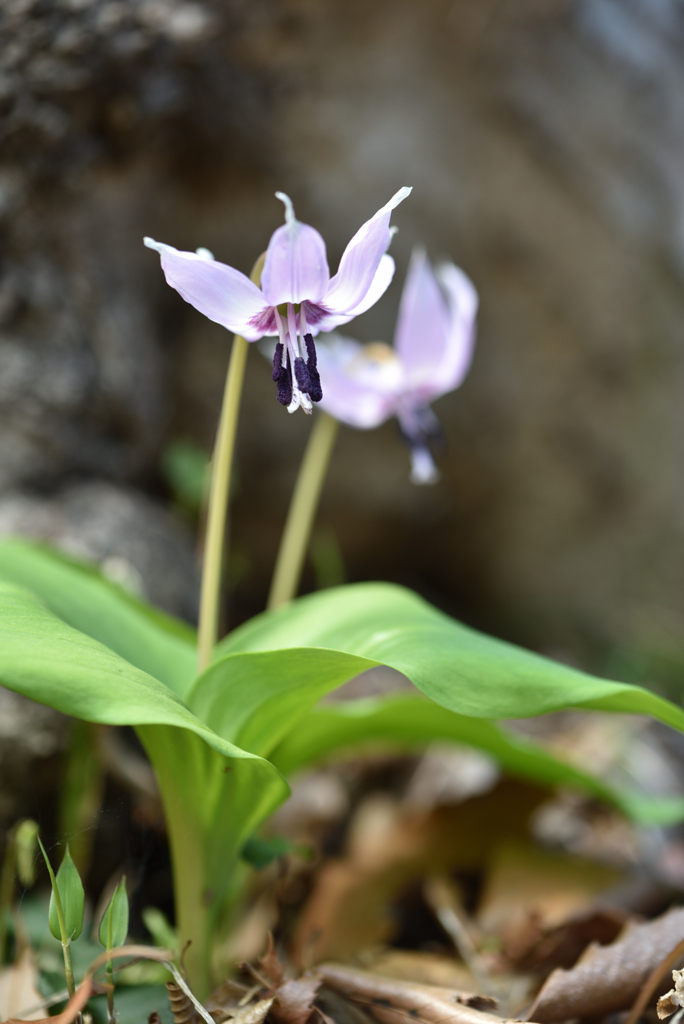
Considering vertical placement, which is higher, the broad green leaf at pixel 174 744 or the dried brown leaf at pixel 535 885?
the broad green leaf at pixel 174 744

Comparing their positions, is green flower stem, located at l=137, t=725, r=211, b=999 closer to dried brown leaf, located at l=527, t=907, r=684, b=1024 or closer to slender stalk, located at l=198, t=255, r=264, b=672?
slender stalk, located at l=198, t=255, r=264, b=672

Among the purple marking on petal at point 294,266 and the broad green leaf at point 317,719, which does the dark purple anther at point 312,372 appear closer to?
the purple marking on petal at point 294,266

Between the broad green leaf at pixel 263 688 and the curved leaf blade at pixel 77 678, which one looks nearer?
the curved leaf blade at pixel 77 678

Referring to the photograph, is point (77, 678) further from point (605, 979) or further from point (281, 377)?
point (605, 979)

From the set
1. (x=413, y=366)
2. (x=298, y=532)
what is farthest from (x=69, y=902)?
(x=413, y=366)

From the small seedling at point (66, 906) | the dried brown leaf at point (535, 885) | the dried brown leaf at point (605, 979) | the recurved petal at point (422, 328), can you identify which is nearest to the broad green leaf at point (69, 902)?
the small seedling at point (66, 906)

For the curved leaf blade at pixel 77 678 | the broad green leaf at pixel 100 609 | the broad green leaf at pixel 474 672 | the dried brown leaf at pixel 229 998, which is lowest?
the dried brown leaf at pixel 229 998
